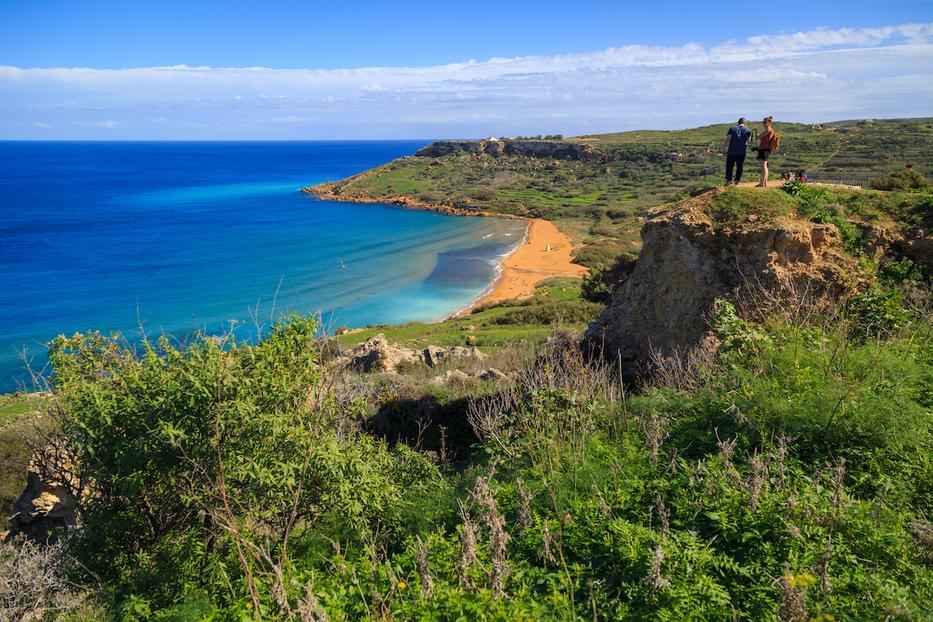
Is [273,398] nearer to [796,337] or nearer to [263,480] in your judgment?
[263,480]

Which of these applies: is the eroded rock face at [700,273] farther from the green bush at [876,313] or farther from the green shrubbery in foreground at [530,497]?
the green shrubbery in foreground at [530,497]

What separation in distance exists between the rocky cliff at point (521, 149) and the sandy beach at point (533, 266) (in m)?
49.9

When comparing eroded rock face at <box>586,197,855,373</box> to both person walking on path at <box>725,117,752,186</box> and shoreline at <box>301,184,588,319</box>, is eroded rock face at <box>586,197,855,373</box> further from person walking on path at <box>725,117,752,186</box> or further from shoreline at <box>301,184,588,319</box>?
shoreline at <box>301,184,588,319</box>

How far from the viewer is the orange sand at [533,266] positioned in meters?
44.2

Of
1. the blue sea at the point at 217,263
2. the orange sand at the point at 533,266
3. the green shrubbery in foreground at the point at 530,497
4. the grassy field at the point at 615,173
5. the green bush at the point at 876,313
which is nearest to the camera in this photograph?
the green shrubbery in foreground at the point at 530,497

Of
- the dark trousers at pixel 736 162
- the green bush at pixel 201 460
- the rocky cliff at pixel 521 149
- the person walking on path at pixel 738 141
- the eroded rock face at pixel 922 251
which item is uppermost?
the rocky cliff at pixel 521 149

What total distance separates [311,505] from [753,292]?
11.3 metres

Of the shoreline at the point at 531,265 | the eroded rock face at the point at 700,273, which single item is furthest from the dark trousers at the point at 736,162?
the shoreline at the point at 531,265

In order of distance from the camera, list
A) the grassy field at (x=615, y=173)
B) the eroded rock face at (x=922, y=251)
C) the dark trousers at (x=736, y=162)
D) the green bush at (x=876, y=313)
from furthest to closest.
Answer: the grassy field at (x=615, y=173) → the dark trousers at (x=736, y=162) → the eroded rock face at (x=922, y=251) → the green bush at (x=876, y=313)

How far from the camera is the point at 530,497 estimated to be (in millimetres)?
5191

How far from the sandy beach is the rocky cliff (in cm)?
4993

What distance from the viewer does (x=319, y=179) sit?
141 metres

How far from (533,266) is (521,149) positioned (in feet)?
254

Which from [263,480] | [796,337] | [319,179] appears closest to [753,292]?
[796,337]
